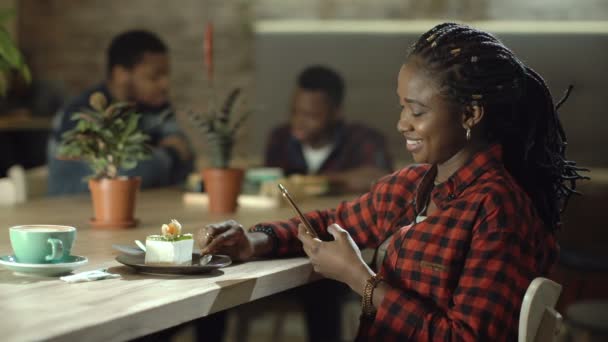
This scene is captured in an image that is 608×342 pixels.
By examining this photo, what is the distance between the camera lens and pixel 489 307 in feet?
4.83

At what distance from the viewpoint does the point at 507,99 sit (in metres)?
1.66

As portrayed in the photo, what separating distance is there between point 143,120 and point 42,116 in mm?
2142

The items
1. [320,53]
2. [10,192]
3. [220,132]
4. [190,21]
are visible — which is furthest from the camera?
[190,21]

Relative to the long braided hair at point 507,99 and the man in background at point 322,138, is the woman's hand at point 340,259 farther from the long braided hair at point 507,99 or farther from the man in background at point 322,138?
the man in background at point 322,138

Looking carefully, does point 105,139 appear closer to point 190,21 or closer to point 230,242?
point 230,242

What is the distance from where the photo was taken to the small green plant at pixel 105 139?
2.21m

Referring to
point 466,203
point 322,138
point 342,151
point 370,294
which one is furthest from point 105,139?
point 322,138

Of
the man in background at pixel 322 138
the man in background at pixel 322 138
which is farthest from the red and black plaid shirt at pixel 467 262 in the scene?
the man in background at pixel 322 138

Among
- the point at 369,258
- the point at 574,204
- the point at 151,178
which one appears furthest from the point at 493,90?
the point at 574,204

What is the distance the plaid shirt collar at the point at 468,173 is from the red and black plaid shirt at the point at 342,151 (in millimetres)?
2673

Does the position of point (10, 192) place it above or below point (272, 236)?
below

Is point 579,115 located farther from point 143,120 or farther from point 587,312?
point 143,120

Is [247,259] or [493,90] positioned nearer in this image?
[493,90]

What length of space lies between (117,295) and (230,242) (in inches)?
16.4
